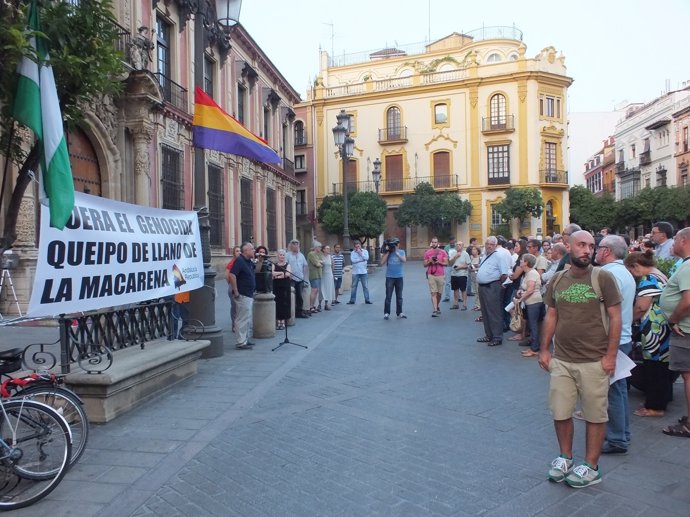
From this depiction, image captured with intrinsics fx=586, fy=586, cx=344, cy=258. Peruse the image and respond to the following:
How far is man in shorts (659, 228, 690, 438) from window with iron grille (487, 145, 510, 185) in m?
40.7

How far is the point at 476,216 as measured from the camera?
147 ft

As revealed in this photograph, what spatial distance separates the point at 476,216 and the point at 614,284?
41856mm

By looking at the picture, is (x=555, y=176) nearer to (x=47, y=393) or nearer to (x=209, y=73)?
(x=209, y=73)

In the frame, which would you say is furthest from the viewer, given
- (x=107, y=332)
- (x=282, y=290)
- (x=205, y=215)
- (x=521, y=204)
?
(x=521, y=204)

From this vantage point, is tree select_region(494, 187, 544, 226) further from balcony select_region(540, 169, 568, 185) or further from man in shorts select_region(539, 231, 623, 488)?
man in shorts select_region(539, 231, 623, 488)

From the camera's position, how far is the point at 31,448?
384 centimetres

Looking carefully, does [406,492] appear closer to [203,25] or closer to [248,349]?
[248,349]

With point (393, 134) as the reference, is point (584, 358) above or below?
below

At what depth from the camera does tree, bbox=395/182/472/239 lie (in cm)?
4297

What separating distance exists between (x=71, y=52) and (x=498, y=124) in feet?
140

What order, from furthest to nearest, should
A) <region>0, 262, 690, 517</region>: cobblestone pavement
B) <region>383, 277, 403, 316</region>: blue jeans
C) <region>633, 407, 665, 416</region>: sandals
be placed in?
<region>383, 277, 403, 316</region>: blue jeans
<region>633, 407, 665, 416</region>: sandals
<region>0, 262, 690, 517</region>: cobblestone pavement

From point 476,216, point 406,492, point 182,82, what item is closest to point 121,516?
point 406,492

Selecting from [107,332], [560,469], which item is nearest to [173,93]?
[107,332]

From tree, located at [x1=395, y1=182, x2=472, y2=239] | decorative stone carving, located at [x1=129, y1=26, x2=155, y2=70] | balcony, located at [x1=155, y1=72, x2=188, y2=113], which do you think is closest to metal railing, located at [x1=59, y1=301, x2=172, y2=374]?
decorative stone carving, located at [x1=129, y1=26, x2=155, y2=70]
